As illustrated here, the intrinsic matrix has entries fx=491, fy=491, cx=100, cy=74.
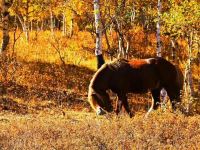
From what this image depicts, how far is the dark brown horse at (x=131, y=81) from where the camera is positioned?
15242mm

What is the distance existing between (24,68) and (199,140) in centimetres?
2154

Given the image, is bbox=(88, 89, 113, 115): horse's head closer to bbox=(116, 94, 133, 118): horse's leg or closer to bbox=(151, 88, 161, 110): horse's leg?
bbox=(116, 94, 133, 118): horse's leg

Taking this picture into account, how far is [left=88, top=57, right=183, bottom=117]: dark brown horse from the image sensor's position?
15.2 m

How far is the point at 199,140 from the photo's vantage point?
35.0 feet

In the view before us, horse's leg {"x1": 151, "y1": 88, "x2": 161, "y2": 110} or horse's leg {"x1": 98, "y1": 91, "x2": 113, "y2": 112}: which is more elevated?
horse's leg {"x1": 98, "y1": 91, "x2": 113, "y2": 112}

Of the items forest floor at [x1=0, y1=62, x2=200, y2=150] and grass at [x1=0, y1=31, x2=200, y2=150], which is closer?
forest floor at [x1=0, y1=62, x2=200, y2=150]

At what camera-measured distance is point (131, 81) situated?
16812 mm

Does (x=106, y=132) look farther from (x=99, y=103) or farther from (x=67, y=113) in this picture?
(x=67, y=113)

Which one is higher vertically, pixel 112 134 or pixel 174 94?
pixel 112 134

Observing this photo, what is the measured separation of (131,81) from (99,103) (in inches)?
88.4

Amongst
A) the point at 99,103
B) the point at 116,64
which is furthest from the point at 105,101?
the point at 116,64

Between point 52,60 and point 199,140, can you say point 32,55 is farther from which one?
point 199,140

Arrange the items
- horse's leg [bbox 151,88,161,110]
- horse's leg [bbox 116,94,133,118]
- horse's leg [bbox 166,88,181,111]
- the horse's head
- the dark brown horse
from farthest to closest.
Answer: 1. horse's leg [bbox 151,88,161,110]
2. horse's leg [bbox 166,88,181,111]
3. horse's leg [bbox 116,94,133,118]
4. the dark brown horse
5. the horse's head

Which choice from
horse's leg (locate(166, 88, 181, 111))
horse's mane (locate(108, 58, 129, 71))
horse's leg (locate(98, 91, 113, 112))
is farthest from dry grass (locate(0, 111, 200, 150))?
horse's leg (locate(166, 88, 181, 111))
